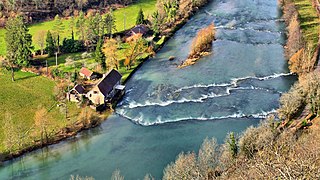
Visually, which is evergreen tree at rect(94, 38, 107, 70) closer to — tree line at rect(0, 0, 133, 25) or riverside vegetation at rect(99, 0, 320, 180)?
riverside vegetation at rect(99, 0, 320, 180)

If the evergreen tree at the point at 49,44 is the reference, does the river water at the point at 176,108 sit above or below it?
below

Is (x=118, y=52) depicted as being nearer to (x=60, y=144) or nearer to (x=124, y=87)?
(x=124, y=87)

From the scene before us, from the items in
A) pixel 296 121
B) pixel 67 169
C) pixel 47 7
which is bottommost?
pixel 67 169

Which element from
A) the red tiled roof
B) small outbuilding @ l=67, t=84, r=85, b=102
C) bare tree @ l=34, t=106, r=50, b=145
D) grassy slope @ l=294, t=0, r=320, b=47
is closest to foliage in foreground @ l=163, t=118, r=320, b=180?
bare tree @ l=34, t=106, r=50, b=145

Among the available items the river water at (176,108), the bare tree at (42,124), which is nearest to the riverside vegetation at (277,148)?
the river water at (176,108)

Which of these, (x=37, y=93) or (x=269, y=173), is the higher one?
(x=269, y=173)

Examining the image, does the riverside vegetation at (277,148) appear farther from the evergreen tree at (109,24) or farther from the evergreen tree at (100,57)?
the evergreen tree at (109,24)

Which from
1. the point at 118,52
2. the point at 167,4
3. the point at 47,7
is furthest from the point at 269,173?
the point at 47,7

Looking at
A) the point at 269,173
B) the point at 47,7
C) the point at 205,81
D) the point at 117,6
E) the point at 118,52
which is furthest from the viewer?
the point at 117,6
